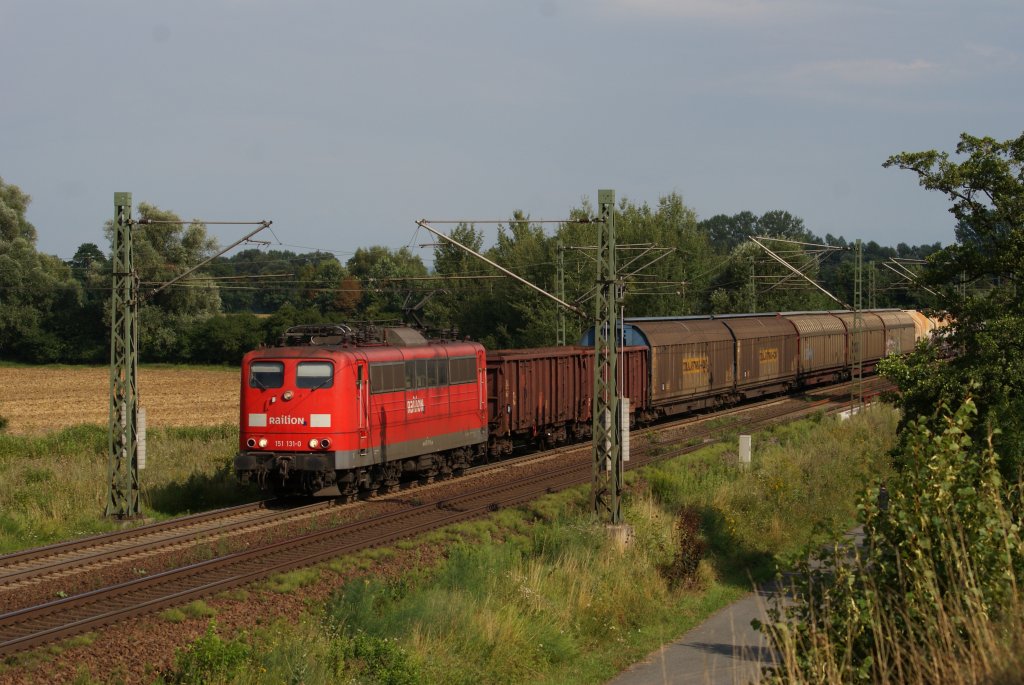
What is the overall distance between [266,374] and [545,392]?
10431mm

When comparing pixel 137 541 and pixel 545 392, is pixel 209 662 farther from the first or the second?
pixel 545 392

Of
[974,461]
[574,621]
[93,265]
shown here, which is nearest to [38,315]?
[93,265]

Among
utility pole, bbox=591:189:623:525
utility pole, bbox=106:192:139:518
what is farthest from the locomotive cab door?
utility pole, bbox=591:189:623:525

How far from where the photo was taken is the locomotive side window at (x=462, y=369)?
2416 cm

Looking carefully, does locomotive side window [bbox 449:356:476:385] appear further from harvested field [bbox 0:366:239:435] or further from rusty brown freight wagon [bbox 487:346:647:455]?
harvested field [bbox 0:366:239:435]

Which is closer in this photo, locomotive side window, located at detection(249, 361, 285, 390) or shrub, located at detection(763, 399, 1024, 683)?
shrub, located at detection(763, 399, 1024, 683)

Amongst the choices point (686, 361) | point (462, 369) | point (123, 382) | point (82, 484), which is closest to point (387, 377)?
point (462, 369)

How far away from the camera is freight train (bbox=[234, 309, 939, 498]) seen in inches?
793

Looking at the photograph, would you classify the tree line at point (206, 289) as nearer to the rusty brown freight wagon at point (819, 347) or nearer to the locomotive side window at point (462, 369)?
the rusty brown freight wagon at point (819, 347)

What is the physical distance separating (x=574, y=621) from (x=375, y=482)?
7.98m

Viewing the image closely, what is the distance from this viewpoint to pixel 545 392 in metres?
29.2

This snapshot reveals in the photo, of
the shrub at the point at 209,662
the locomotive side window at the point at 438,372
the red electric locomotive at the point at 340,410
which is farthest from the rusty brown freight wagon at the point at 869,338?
the shrub at the point at 209,662

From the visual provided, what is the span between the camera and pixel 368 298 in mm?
76000

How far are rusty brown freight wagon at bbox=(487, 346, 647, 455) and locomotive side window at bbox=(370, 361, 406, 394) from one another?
5.38m
